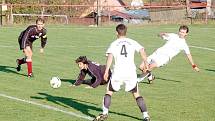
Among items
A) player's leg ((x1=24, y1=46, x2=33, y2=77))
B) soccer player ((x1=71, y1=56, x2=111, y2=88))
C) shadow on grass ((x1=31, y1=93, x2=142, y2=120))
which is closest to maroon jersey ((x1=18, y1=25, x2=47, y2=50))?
player's leg ((x1=24, y1=46, x2=33, y2=77))

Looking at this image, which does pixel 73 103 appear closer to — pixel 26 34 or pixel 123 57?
pixel 123 57

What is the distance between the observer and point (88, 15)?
47125 mm

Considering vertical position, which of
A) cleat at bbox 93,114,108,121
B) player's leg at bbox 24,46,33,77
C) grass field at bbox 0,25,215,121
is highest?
player's leg at bbox 24,46,33,77

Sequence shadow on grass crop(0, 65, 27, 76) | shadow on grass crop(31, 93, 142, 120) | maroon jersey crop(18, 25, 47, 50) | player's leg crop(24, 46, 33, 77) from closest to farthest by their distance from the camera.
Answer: shadow on grass crop(31, 93, 142, 120) < player's leg crop(24, 46, 33, 77) < maroon jersey crop(18, 25, 47, 50) < shadow on grass crop(0, 65, 27, 76)

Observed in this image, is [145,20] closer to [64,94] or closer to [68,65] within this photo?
[68,65]

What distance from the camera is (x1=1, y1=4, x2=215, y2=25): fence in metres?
44.5

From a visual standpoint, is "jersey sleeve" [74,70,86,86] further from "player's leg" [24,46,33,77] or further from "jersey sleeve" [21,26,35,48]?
"jersey sleeve" [21,26,35,48]

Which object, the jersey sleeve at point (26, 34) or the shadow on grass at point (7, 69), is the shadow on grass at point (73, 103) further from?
the shadow on grass at point (7, 69)

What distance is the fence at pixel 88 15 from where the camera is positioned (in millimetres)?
44531

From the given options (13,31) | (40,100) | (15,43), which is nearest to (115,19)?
(13,31)

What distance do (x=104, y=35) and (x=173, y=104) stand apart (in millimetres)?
20305

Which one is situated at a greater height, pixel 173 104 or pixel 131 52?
pixel 131 52

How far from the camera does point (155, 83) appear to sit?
15.3 m

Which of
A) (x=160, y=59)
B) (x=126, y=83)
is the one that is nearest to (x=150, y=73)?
(x=160, y=59)
